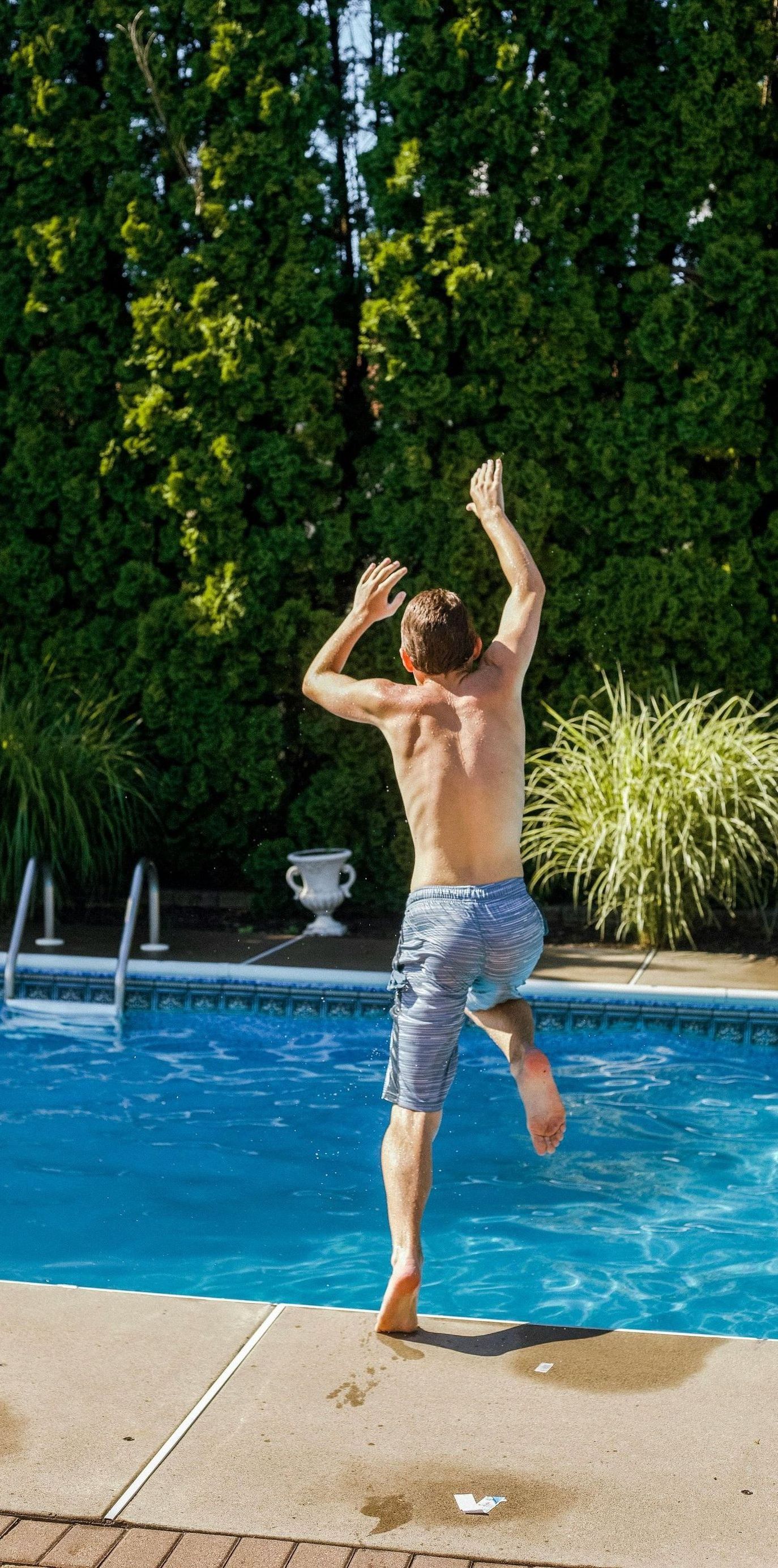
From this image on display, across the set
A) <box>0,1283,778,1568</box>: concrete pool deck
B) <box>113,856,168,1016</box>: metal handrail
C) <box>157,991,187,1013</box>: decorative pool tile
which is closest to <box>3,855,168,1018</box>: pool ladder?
<box>113,856,168,1016</box>: metal handrail

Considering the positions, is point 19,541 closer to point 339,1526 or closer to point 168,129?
point 168,129

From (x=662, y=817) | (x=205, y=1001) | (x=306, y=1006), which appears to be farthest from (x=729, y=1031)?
(x=205, y=1001)

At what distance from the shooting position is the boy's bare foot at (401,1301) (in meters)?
3.21

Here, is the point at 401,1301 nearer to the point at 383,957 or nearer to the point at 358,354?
the point at 383,957

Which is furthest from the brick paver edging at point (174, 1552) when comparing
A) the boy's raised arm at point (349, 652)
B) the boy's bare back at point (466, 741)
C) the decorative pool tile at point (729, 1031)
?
the decorative pool tile at point (729, 1031)

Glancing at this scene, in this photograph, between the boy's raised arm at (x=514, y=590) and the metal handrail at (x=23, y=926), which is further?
the metal handrail at (x=23, y=926)

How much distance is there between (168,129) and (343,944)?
4535mm

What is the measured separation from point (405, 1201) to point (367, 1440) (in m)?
0.61

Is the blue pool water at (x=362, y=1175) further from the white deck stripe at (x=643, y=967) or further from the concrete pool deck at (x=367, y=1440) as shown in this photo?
the concrete pool deck at (x=367, y=1440)

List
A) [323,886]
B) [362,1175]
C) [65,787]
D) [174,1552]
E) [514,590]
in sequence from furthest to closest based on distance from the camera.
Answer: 1. [323,886]
2. [65,787]
3. [362,1175]
4. [514,590]
5. [174,1552]

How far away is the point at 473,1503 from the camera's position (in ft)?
8.32

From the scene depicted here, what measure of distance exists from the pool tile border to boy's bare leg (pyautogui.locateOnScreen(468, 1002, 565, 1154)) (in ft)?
9.56

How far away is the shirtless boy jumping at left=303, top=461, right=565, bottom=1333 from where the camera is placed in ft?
11.0

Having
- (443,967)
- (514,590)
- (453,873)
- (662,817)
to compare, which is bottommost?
(443,967)
